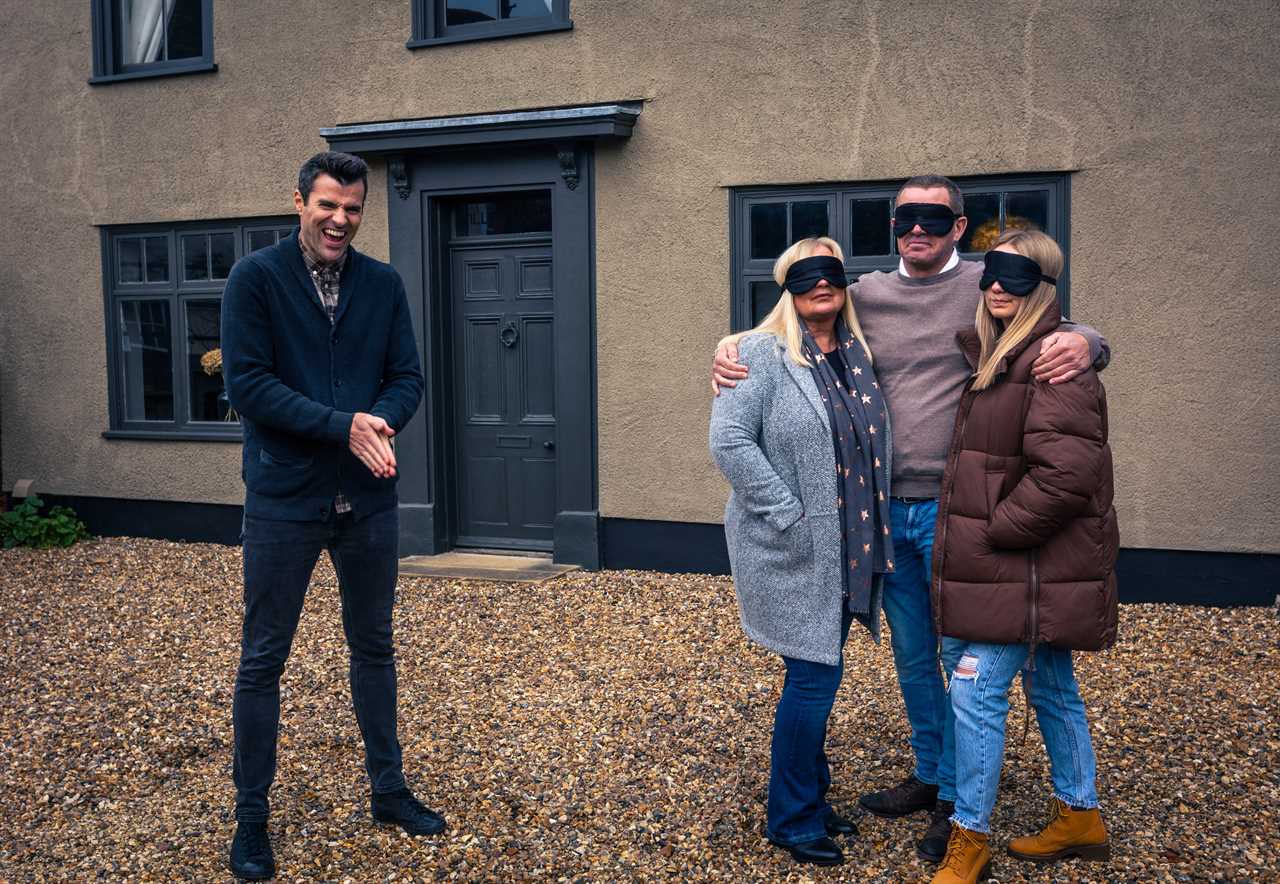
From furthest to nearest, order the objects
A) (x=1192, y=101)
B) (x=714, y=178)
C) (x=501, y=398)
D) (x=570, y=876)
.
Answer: (x=501, y=398) < (x=714, y=178) < (x=1192, y=101) < (x=570, y=876)

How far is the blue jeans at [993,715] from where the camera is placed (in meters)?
3.37

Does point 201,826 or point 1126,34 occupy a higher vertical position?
point 1126,34

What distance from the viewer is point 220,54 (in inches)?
362

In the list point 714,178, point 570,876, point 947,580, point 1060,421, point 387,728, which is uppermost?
point 714,178

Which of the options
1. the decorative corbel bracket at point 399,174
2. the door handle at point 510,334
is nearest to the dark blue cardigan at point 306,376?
the door handle at point 510,334

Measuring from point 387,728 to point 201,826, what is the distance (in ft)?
2.33

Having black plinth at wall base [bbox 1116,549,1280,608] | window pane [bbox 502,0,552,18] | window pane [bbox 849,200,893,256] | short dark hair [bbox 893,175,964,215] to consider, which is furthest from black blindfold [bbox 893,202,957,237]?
window pane [bbox 502,0,552,18]

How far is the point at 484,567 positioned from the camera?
823 cm

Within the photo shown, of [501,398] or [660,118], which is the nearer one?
[660,118]

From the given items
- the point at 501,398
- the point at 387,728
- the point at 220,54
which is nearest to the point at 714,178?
the point at 501,398

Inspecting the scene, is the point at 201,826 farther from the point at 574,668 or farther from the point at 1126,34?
the point at 1126,34

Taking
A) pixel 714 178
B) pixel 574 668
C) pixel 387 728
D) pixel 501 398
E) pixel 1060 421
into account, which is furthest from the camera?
pixel 501 398

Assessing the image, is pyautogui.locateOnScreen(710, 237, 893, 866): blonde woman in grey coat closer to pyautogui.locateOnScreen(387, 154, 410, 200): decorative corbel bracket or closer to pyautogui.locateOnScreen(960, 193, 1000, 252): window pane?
pyautogui.locateOnScreen(960, 193, 1000, 252): window pane

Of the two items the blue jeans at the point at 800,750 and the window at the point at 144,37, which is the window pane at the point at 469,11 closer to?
the window at the point at 144,37
